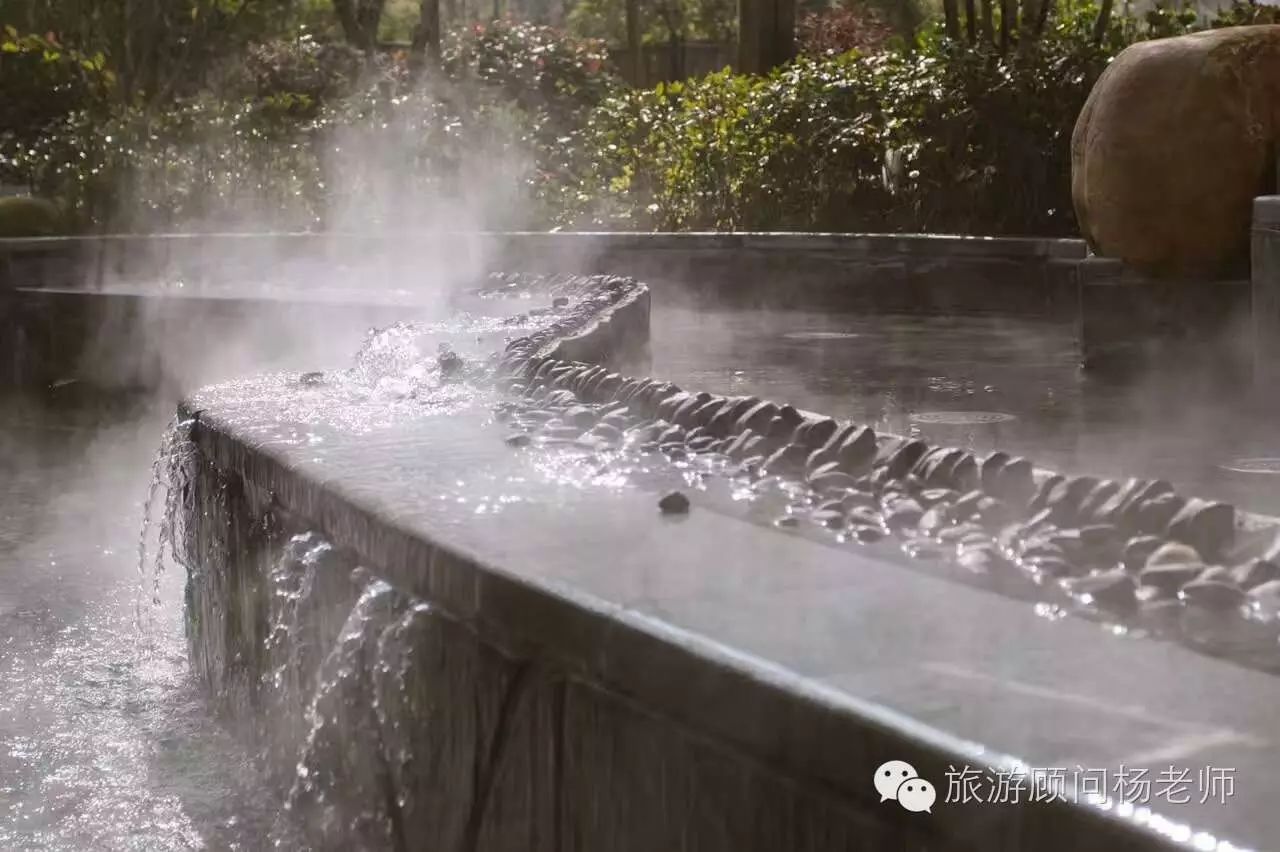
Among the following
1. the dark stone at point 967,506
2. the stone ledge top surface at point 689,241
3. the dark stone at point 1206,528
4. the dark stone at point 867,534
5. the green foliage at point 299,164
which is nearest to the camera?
the dark stone at point 1206,528

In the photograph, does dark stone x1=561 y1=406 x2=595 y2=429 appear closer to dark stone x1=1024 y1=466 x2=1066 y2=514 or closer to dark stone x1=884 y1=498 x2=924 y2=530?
dark stone x1=884 y1=498 x2=924 y2=530

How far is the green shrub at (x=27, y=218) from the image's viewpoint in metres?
12.8

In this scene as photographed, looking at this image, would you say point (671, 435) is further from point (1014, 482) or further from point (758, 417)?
point (1014, 482)

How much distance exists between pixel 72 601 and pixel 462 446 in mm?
2523

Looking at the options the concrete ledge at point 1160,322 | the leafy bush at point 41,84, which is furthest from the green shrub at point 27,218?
the concrete ledge at point 1160,322

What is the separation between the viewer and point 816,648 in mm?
1665

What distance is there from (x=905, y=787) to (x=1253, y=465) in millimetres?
2589

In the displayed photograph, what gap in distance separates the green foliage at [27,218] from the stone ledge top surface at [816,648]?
11075mm

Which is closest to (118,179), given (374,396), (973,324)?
(973,324)

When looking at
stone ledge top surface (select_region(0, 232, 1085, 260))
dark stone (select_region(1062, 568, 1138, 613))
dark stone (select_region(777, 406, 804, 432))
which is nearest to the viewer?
Result: dark stone (select_region(1062, 568, 1138, 613))

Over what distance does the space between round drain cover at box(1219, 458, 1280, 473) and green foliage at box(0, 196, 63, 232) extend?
11.1 meters

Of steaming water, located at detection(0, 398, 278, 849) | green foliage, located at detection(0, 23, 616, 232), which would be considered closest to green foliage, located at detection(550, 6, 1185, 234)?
green foliage, located at detection(0, 23, 616, 232)

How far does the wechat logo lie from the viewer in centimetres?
137

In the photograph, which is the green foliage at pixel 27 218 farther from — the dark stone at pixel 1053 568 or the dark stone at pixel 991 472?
the dark stone at pixel 1053 568
